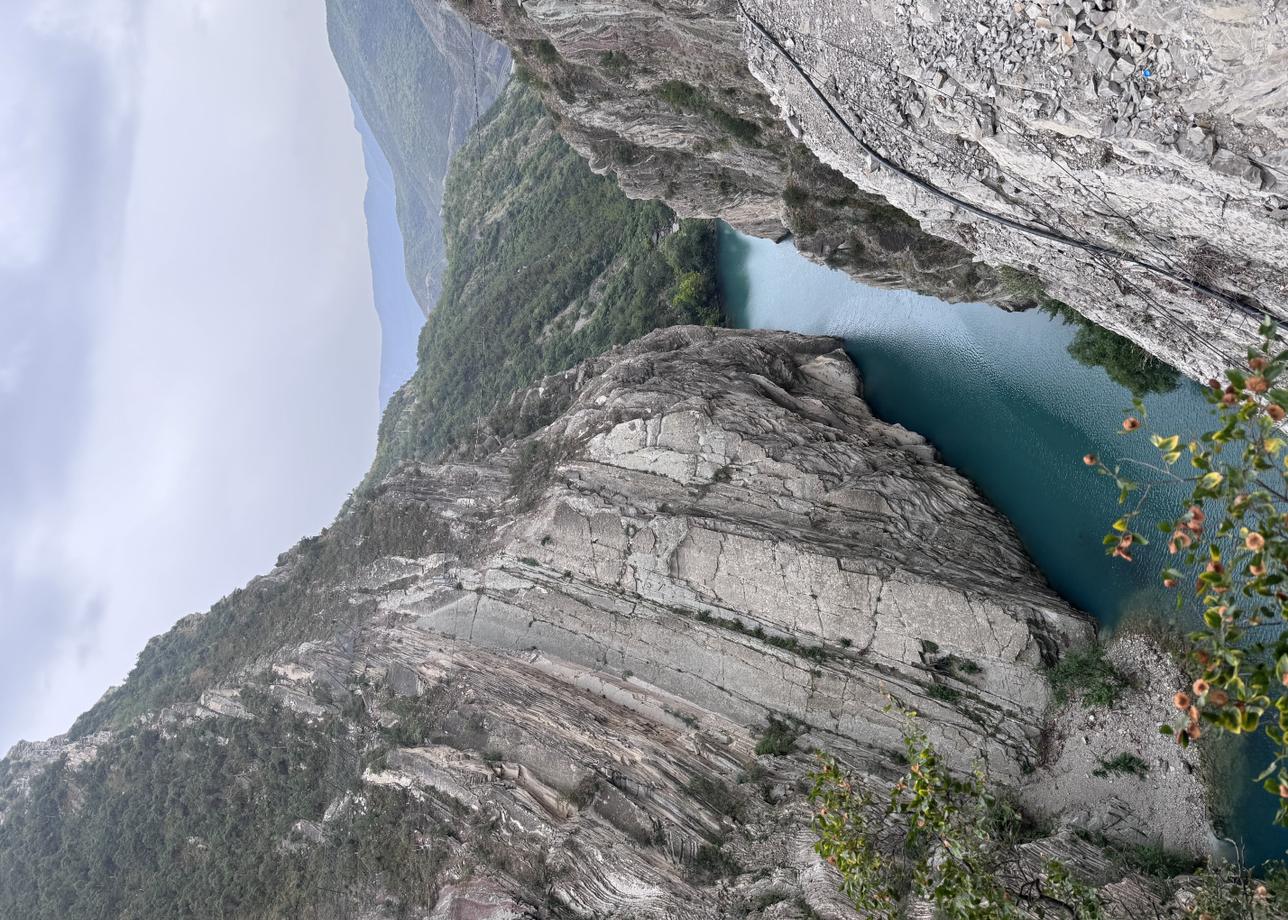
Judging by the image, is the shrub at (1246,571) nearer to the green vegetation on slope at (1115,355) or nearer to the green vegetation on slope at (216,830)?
the green vegetation on slope at (1115,355)

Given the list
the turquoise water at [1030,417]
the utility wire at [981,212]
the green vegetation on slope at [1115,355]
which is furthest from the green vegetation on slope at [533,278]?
the utility wire at [981,212]

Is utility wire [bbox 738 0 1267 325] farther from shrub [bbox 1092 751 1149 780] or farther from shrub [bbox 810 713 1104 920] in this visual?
shrub [bbox 1092 751 1149 780]

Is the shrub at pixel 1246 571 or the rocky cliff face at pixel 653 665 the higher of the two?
the shrub at pixel 1246 571

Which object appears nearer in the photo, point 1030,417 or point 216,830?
point 1030,417

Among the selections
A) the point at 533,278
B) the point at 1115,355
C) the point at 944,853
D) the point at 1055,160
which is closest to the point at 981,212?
the point at 1055,160

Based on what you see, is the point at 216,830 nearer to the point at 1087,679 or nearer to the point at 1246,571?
the point at 1087,679

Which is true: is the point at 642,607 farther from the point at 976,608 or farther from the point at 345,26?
the point at 345,26

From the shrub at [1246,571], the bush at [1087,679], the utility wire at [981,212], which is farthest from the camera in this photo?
the bush at [1087,679]

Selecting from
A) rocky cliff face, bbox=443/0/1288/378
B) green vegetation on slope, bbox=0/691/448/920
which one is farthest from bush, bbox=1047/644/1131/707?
green vegetation on slope, bbox=0/691/448/920
